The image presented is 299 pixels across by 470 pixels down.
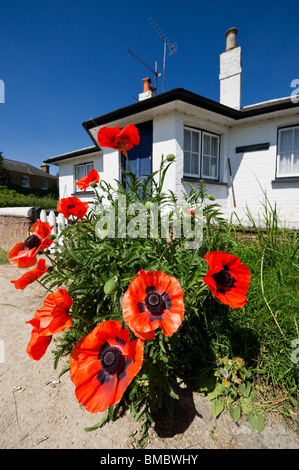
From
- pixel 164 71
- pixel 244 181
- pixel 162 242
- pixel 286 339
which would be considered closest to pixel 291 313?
pixel 286 339

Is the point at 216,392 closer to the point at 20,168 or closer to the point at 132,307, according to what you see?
the point at 132,307

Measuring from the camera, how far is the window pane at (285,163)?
5789 mm

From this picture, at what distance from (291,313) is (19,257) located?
1.45m

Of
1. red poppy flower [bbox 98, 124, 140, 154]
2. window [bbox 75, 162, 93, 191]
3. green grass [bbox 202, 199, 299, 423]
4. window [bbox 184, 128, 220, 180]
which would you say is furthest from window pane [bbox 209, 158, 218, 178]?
red poppy flower [bbox 98, 124, 140, 154]

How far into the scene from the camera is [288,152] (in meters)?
5.78

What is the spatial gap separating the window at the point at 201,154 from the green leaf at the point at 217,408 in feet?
17.0

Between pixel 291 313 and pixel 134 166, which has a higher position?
pixel 134 166

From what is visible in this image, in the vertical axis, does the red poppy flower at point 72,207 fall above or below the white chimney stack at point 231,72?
below

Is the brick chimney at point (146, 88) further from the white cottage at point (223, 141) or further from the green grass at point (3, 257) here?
the green grass at point (3, 257)

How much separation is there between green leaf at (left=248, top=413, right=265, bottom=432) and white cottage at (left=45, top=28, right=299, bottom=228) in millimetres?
4374

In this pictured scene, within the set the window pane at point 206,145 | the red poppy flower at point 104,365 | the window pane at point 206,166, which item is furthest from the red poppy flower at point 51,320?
the window pane at point 206,145

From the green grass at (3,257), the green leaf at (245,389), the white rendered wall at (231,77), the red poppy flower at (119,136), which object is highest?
the white rendered wall at (231,77)
